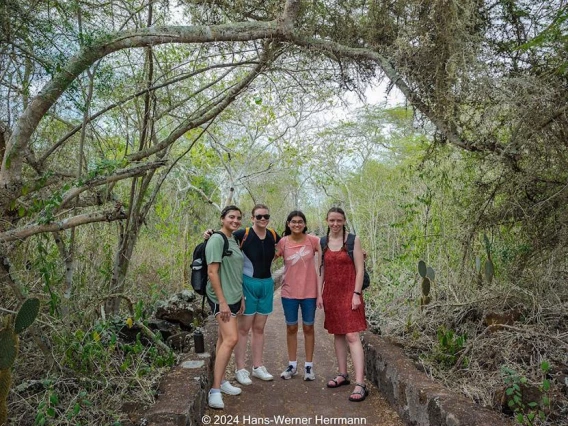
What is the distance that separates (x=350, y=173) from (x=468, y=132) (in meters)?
12.9

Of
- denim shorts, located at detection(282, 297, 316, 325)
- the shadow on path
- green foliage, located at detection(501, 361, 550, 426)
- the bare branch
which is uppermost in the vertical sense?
the bare branch

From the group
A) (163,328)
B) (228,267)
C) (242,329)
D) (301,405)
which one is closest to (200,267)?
(228,267)

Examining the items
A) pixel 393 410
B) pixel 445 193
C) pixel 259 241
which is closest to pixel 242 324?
pixel 259 241

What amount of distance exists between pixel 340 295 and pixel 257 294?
2.35ft

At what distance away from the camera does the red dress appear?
384cm

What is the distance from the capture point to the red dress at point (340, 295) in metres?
3.84

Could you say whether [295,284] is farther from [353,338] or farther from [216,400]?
[216,400]

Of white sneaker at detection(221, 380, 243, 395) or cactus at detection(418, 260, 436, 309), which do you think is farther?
cactus at detection(418, 260, 436, 309)

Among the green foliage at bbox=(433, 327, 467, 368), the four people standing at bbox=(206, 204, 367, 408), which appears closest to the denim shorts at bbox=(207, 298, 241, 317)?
the four people standing at bbox=(206, 204, 367, 408)

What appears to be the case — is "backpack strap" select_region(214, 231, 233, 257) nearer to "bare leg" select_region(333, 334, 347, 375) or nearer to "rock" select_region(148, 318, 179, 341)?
"bare leg" select_region(333, 334, 347, 375)

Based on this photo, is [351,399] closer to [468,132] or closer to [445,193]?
[468,132]

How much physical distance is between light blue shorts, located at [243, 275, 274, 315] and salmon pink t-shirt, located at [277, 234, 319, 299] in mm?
191

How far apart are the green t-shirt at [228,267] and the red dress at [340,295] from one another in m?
0.77

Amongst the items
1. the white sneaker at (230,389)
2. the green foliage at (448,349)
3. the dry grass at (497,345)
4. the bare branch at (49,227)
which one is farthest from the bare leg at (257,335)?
the bare branch at (49,227)
